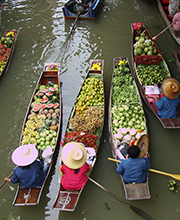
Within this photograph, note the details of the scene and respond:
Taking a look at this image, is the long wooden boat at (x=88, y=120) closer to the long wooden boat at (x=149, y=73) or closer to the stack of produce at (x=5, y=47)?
the long wooden boat at (x=149, y=73)

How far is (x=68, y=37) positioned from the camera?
7.85 m

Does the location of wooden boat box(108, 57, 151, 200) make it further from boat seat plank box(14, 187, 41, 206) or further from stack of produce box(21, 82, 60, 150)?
boat seat plank box(14, 187, 41, 206)

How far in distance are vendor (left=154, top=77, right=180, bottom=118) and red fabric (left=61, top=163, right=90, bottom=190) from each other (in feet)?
8.04

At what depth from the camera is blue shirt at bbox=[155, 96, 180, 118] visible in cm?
475

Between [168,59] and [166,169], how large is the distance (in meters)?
4.26

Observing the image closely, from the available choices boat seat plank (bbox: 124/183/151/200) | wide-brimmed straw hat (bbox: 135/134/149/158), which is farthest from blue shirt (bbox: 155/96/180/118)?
boat seat plank (bbox: 124/183/151/200)

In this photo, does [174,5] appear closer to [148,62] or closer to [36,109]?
[148,62]

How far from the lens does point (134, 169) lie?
144 inches

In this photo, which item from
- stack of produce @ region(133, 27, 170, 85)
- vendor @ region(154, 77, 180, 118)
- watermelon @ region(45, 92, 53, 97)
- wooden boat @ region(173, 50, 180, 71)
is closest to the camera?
vendor @ region(154, 77, 180, 118)

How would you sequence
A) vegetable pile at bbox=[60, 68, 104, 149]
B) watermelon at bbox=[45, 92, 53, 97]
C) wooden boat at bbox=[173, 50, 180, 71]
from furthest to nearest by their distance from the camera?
wooden boat at bbox=[173, 50, 180, 71] < watermelon at bbox=[45, 92, 53, 97] < vegetable pile at bbox=[60, 68, 104, 149]

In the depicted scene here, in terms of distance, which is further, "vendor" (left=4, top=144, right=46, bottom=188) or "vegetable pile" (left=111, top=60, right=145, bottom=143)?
"vegetable pile" (left=111, top=60, right=145, bottom=143)

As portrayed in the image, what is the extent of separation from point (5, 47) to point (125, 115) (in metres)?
A: 5.23

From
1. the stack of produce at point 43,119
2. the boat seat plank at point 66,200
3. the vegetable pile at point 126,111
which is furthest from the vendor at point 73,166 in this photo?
the vegetable pile at point 126,111

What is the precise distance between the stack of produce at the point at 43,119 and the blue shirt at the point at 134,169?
5.68ft
